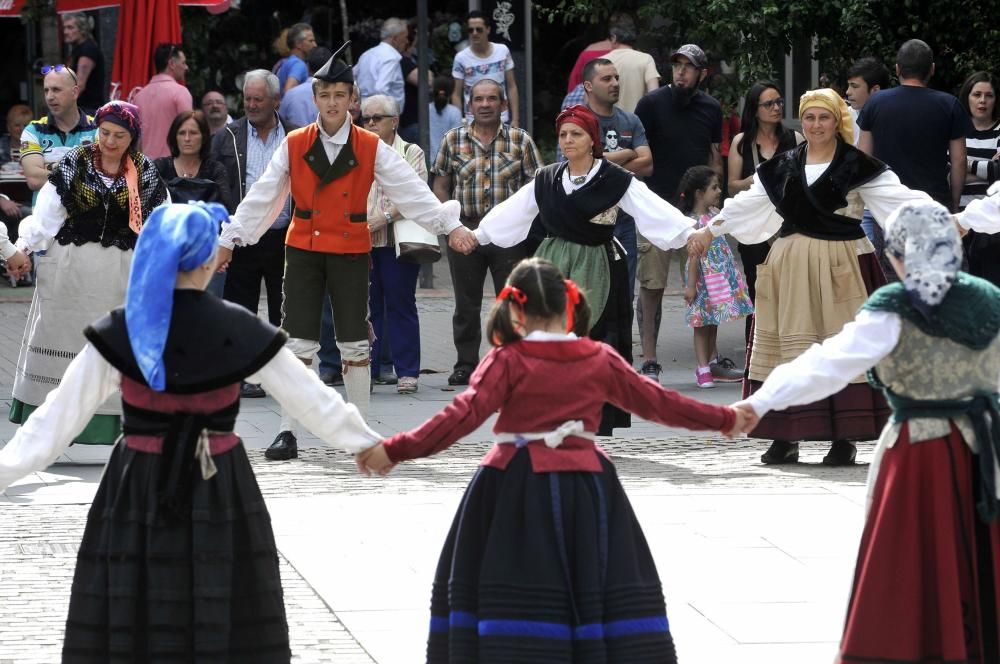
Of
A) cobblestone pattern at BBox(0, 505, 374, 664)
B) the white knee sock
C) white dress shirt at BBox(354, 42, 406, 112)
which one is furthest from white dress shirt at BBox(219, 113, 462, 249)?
white dress shirt at BBox(354, 42, 406, 112)

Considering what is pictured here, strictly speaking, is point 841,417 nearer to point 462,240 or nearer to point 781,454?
point 781,454

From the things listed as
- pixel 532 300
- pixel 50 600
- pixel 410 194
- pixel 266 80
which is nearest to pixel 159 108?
pixel 266 80

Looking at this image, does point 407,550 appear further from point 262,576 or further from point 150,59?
point 150,59

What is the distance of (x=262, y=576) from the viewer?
5035 mm

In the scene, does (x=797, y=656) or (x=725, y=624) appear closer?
(x=797, y=656)

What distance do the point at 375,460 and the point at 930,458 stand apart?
1560 mm

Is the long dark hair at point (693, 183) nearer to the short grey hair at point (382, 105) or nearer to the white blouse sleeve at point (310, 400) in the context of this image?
the short grey hair at point (382, 105)

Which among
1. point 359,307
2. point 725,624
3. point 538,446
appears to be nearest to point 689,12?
point 359,307

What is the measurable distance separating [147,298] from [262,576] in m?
0.81

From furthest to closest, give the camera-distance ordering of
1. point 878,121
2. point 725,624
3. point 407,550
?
point 878,121 < point 407,550 < point 725,624

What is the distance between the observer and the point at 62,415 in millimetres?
5020

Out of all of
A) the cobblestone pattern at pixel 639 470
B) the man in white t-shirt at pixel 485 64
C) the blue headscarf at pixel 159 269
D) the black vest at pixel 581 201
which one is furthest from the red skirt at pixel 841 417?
the man in white t-shirt at pixel 485 64

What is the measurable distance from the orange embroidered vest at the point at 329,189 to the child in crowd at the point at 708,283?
305 cm

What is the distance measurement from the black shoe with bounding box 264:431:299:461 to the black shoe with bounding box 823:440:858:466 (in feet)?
8.84
